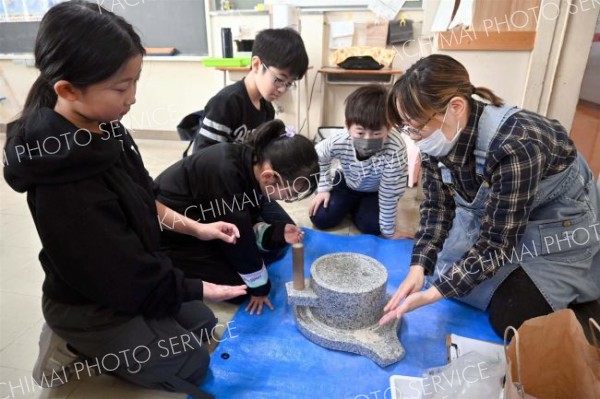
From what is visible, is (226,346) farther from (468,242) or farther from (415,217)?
(415,217)

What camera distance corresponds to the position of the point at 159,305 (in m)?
0.91

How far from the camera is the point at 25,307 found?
50.7 inches

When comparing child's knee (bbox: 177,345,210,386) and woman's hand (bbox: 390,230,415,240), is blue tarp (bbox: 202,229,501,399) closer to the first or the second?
child's knee (bbox: 177,345,210,386)

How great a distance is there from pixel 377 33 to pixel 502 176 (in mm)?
2122

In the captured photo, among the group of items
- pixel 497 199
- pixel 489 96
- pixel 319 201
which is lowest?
pixel 319 201

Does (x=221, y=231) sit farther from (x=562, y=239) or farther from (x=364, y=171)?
(x=562, y=239)

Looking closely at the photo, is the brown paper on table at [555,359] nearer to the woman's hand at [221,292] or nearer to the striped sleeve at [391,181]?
the woman's hand at [221,292]

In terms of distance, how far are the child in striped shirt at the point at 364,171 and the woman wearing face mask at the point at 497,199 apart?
324 millimetres

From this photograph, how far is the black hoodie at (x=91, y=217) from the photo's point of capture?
74 cm

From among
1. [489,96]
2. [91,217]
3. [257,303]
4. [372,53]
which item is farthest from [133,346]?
[372,53]

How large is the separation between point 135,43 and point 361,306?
2.71 ft

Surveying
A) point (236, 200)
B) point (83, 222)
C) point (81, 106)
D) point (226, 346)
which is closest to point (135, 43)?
point (81, 106)

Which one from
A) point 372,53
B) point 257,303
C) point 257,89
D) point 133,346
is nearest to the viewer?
point 133,346

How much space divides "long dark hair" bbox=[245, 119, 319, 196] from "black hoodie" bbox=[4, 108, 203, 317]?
0.36 metres
